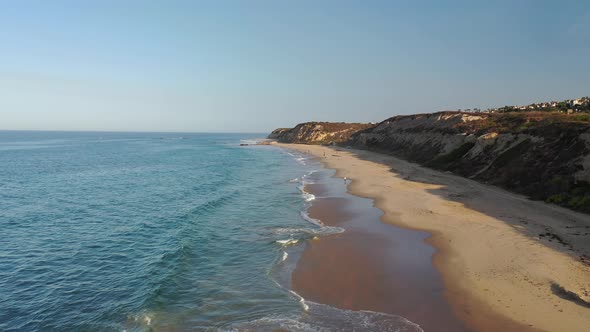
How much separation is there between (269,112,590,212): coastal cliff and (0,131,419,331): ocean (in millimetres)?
18363

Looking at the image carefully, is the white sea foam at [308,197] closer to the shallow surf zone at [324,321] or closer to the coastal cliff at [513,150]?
the coastal cliff at [513,150]

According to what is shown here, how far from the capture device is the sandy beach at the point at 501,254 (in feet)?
42.7

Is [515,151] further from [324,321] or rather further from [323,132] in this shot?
[323,132]

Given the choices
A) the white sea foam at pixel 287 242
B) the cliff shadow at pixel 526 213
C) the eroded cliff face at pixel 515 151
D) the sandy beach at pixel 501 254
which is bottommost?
the white sea foam at pixel 287 242

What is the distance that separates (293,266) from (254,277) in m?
2.13

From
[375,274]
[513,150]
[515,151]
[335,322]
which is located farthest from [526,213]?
[335,322]

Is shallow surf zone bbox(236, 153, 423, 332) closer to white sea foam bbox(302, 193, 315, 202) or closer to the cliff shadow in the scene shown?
the cliff shadow

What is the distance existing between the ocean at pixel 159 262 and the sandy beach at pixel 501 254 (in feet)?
7.53

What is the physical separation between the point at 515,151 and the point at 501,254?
2595 centimetres

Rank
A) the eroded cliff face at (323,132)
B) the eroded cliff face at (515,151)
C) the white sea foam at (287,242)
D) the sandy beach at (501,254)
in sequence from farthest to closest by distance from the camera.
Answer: the eroded cliff face at (323,132), the eroded cliff face at (515,151), the white sea foam at (287,242), the sandy beach at (501,254)

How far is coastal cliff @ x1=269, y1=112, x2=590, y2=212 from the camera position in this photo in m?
29.9

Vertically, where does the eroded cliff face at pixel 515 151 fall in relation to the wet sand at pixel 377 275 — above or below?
above

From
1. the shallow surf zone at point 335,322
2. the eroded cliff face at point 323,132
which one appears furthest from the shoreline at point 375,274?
the eroded cliff face at point 323,132

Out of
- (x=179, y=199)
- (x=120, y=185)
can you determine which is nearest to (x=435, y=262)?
(x=179, y=199)
